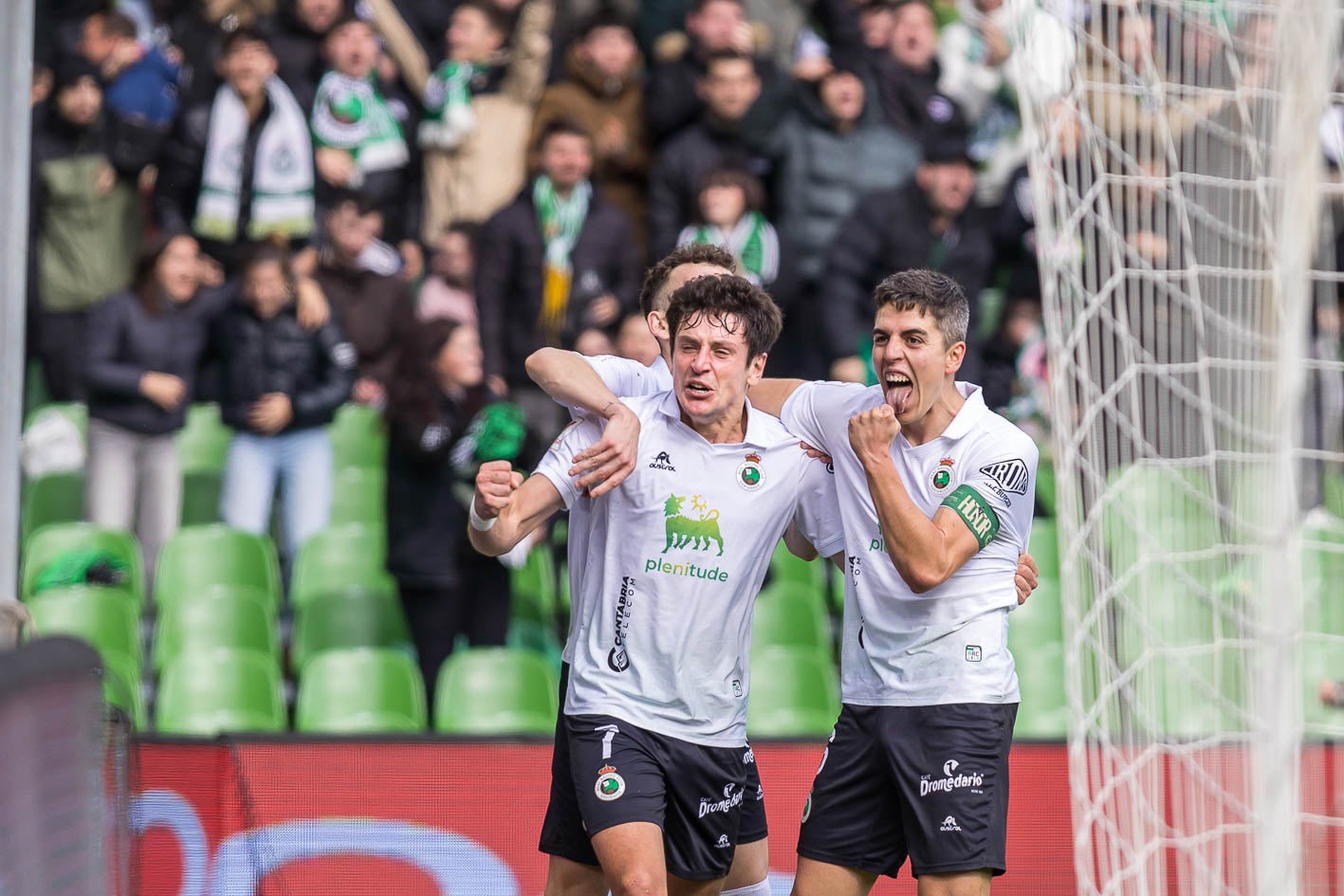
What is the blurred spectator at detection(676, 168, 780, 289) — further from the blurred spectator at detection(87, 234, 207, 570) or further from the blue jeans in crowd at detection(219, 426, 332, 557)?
the blurred spectator at detection(87, 234, 207, 570)

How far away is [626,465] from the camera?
4.81m

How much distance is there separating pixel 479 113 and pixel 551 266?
1.01 meters

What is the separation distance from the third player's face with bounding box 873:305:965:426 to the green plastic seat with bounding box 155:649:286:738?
412 cm

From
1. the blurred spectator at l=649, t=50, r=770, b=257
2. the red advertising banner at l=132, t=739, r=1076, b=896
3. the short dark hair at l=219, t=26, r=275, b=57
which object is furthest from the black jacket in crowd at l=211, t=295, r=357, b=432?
the red advertising banner at l=132, t=739, r=1076, b=896

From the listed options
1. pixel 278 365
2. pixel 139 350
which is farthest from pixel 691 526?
pixel 139 350

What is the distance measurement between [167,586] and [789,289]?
359 cm

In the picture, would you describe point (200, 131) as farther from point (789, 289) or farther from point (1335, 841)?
point (1335, 841)

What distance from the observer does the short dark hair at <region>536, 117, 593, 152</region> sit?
8.91m

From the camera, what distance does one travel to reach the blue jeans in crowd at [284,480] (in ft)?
28.1

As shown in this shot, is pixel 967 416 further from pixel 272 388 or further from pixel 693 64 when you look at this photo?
pixel 693 64

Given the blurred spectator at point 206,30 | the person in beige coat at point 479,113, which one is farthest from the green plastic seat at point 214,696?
the blurred spectator at point 206,30

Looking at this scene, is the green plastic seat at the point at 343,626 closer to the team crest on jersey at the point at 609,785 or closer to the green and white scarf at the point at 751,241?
the green and white scarf at the point at 751,241

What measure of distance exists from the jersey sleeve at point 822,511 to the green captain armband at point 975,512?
17.3 inches

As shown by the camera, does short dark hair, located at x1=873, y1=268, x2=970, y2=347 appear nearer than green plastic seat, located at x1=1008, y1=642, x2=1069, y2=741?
Yes
